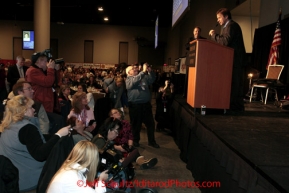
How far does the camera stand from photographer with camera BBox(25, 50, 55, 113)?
4.16 metres

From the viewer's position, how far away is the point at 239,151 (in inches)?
90.8

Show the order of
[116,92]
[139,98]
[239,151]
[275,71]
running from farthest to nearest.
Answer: [275,71] < [116,92] < [139,98] < [239,151]

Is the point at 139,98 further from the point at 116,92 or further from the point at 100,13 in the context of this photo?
the point at 100,13

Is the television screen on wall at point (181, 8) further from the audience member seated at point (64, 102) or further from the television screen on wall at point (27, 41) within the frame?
the television screen on wall at point (27, 41)

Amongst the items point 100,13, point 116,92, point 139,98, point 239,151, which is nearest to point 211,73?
point 239,151

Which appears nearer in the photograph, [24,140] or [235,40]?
[24,140]

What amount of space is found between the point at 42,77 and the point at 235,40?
2.68 m

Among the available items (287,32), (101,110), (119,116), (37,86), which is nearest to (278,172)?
(119,116)

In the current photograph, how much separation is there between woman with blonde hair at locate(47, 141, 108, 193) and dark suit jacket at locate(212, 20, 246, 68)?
271cm

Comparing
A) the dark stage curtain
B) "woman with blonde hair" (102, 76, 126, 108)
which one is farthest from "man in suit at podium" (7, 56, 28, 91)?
the dark stage curtain

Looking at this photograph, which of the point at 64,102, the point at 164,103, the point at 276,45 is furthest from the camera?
the point at 164,103

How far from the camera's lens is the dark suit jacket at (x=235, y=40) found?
4102mm

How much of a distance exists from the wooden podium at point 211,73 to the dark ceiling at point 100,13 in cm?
1146

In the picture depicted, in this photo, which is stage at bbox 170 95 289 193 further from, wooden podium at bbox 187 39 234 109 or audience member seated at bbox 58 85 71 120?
audience member seated at bbox 58 85 71 120
